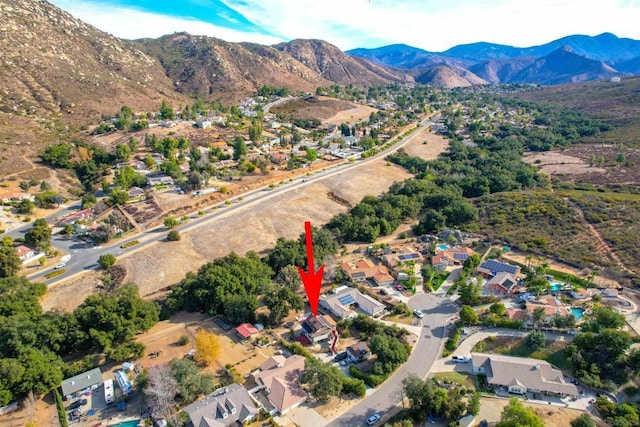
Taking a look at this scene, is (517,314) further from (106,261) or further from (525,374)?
(106,261)

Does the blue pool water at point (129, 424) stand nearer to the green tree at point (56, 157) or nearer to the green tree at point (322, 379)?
the green tree at point (322, 379)

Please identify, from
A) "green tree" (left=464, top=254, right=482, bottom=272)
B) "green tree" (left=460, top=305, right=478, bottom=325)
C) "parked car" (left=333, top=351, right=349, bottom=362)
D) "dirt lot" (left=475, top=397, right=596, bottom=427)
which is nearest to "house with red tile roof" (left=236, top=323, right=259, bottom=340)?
"parked car" (left=333, top=351, right=349, bottom=362)

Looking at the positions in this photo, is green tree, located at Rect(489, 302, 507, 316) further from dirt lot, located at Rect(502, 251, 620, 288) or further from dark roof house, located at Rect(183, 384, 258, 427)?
dark roof house, located at Rect(183, 384, 258, 427)

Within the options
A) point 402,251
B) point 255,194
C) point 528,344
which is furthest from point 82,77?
point 528,344

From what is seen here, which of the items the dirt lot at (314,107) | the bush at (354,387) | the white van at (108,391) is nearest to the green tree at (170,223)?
the white van at (108,391)

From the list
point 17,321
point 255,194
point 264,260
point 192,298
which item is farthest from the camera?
point 255,194

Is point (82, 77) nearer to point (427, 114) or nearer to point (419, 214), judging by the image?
point (419, 214)
